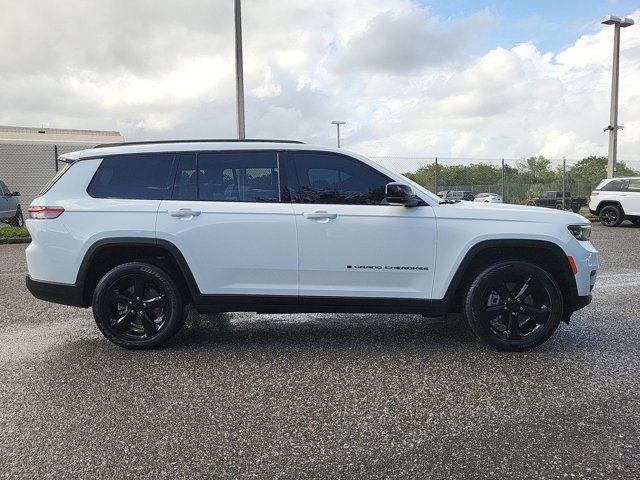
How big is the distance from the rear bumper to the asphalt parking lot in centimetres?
45

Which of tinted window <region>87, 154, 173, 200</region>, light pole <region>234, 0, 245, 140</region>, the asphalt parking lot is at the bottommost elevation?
the asphalt parking lot

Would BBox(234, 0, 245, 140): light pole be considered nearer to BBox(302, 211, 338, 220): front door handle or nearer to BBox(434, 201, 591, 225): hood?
BBox(302, 211, 338, 220): front door handle

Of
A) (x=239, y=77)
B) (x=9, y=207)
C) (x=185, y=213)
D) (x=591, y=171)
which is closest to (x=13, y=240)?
(x=9, y=207)

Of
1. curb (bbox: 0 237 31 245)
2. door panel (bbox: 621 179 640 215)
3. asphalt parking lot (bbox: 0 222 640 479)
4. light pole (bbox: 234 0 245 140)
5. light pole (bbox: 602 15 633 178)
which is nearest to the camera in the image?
asphalt parking lot (bbox: 0 222 640 479)

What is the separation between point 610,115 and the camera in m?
20.4

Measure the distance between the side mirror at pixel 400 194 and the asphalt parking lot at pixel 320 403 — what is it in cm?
127

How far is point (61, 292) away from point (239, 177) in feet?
5.92

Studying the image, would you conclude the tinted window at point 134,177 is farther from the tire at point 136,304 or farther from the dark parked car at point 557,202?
the dark parked car at point 557,202

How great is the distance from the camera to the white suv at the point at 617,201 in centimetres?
1650

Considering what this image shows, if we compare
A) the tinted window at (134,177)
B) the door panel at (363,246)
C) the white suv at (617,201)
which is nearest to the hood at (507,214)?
the door panel at (363,246)

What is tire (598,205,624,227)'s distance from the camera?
16844 millimetres

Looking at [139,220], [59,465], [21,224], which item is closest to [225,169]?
[139,220]

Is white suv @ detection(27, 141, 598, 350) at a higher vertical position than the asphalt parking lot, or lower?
higher

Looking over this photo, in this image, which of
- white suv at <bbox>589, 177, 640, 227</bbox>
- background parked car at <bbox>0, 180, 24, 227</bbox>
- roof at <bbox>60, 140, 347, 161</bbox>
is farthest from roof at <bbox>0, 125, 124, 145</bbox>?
roof at <bbox>60, 140, 347, 161</bbox>
